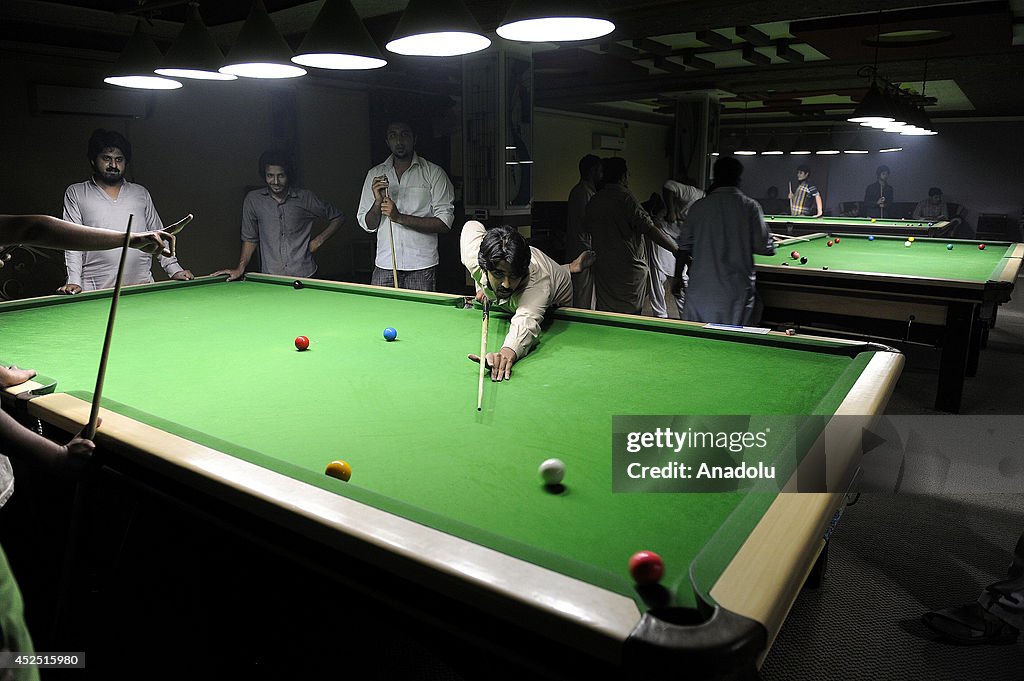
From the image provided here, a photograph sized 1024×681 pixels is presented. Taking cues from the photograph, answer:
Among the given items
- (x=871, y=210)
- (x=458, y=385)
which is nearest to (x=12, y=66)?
Result: (x=458, y=385)

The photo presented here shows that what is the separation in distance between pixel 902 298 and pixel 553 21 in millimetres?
3262

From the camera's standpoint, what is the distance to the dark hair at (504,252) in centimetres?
246

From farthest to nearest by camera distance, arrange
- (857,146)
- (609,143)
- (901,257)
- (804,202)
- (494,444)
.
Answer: (857,146)
(804,202)
(609,143)
(901,257)
(494,444)

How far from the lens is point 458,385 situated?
1955mm

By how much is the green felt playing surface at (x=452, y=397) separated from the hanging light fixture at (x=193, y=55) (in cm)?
99

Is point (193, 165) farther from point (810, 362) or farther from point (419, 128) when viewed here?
point (810, 362)

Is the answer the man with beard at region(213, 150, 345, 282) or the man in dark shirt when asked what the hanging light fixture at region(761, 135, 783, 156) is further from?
the man with beard at region(213, 150, 345, 282)

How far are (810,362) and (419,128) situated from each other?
6.46 meters

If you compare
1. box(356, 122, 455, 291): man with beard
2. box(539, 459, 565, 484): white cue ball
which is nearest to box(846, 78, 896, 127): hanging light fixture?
box(356, 122, 455, 291): man with beard

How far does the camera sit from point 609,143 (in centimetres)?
1250

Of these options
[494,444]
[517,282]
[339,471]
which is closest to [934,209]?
[517,282]

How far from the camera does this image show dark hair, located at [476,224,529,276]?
97.0 inches

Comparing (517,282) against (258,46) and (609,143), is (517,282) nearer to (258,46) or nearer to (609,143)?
(258,46)

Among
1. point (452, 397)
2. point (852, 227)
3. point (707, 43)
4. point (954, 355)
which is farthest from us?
point (852, 227)
